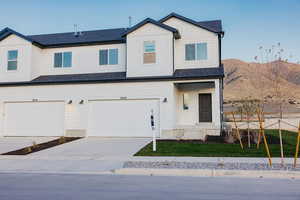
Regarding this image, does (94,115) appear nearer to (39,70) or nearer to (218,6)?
(39,70)

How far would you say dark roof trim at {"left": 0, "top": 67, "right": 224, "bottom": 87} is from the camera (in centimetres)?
1473

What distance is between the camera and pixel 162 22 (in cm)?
1714

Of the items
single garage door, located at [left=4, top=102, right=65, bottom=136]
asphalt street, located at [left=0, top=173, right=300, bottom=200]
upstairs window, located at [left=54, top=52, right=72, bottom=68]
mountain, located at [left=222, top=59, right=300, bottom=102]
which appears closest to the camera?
asphalt street, located at [left=0, top=173, right=300, bottom=200]

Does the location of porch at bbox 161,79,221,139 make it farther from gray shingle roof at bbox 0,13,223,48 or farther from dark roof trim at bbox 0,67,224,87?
gray shingle roof at bbox 0,13,223,48

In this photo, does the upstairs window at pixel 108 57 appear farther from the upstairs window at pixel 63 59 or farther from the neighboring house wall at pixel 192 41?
the neighboring house wall at pixel 192 41

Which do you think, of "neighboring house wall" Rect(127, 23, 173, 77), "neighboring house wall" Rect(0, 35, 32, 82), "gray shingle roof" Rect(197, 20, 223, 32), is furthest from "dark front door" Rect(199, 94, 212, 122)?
"neighboring house wall" Rect(0, 35, 32, 82)

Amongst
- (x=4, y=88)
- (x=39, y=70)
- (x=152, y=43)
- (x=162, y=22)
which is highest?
(x=162, y=22)

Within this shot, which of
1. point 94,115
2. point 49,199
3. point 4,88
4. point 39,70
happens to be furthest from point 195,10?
point 49,199

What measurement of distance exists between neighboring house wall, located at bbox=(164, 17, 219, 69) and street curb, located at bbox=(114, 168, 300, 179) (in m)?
10.4

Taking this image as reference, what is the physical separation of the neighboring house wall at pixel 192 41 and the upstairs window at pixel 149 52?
1.85 m

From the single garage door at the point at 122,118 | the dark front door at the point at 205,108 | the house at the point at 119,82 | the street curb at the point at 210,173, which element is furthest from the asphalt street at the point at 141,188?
the dark front door at the point at 205,108

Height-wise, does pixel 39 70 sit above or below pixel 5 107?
above

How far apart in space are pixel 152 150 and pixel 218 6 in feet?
49.4

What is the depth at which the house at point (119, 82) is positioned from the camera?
15289mm
